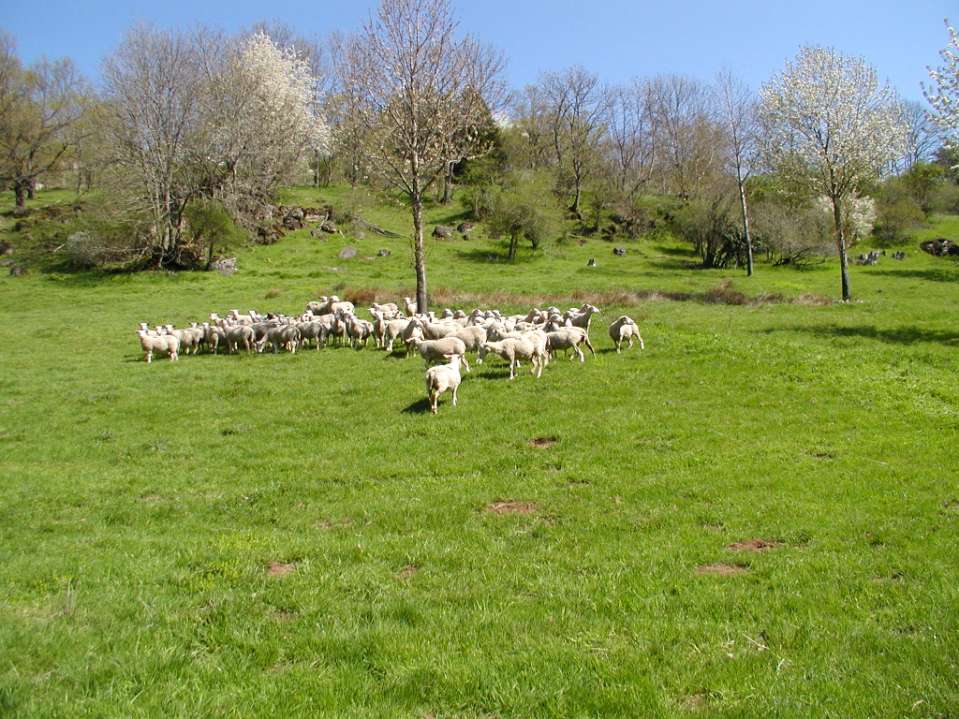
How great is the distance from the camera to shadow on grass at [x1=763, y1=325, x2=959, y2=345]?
23297 mm

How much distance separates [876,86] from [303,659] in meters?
43.5

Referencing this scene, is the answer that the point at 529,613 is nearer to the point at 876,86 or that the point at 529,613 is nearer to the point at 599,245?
the point at 876,86

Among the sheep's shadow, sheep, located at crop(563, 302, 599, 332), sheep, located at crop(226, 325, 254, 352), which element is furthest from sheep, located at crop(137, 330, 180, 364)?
sheep, located at crop(563, 302, 599, 332)

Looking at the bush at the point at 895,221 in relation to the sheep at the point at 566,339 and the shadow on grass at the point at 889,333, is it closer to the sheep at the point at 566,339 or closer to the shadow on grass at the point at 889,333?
the shadow on grass at the point at 889,333

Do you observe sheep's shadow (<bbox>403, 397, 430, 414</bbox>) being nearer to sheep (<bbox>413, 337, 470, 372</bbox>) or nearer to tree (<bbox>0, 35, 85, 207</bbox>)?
sheep (<bbox>413, 337, 470, 372</bbox>)

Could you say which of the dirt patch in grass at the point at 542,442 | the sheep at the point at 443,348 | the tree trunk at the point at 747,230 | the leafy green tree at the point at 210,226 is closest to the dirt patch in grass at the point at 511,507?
the dirt patch in grass at the point at 542,442

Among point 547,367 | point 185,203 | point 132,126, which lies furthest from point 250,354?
point 132,126

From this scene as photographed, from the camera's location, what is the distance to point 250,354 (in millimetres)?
25734

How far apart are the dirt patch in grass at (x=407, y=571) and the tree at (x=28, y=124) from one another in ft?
228

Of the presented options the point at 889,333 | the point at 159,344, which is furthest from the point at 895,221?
the point at 159,344

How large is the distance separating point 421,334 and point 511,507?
41.6 ft

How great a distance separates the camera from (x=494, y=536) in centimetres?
1005

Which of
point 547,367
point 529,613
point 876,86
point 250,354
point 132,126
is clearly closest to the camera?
point 529,613

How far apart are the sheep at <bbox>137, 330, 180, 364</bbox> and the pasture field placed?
6.01ft
